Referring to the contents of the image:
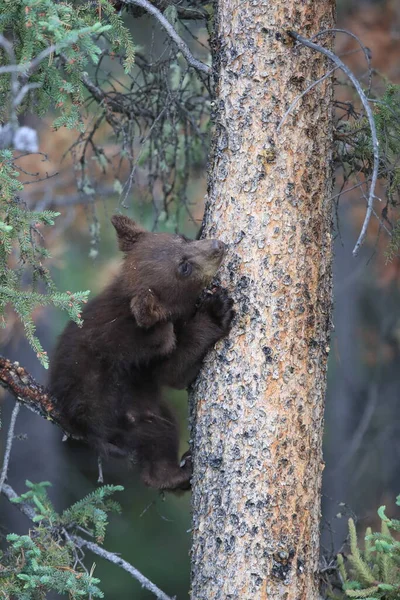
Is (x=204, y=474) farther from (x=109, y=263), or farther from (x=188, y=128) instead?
(x=109, y=263)

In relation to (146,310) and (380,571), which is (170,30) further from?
(380,571)

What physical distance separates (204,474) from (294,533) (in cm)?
57

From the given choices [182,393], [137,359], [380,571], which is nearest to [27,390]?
[137,359]

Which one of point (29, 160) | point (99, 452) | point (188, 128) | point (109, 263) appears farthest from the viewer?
point (109, 263)

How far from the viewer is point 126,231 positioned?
5469mm

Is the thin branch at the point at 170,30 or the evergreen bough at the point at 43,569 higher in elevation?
the thin branch at the point at 170,30

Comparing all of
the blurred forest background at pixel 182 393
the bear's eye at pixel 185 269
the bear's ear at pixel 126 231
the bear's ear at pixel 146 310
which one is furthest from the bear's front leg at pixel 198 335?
the blurred forest background at pixel 182 393

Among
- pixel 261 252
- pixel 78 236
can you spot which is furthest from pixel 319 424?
pixel 78 236

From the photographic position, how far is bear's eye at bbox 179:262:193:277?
495 cm

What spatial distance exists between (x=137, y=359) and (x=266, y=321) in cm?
118

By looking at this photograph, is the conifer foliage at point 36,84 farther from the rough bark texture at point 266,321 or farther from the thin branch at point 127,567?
the thin branch at point 127,567

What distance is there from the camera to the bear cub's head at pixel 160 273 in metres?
4.79

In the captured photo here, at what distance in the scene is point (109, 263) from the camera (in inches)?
379

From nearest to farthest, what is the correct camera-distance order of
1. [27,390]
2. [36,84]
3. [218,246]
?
[36,84] < [218,246] < [27,390]
